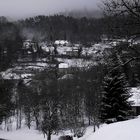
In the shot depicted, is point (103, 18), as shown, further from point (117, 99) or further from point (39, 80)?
point (39, 80)

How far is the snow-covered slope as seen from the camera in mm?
11888

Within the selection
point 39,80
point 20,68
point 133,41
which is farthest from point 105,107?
point 20,68

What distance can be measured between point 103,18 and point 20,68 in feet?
416

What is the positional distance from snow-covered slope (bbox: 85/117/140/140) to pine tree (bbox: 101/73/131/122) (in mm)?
16877

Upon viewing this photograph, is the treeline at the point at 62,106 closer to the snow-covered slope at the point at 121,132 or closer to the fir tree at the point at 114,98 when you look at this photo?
the fir tree at the point at 114,98

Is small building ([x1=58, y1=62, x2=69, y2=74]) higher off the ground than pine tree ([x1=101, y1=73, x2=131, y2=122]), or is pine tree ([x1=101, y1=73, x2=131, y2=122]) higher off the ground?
small building ([x1=58, y1=62, x2=69, y2=74])

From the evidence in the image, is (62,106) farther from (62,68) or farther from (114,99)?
(62,68)

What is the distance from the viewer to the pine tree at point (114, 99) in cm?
3105

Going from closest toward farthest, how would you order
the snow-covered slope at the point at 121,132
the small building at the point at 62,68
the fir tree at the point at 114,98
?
the snow-covered slope at the point at 121,132 < the fir tree at the point at 114,98 < the small building at the point at 62,68

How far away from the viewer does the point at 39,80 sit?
99688 millimetres

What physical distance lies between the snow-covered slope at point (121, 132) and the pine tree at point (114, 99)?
16.9m

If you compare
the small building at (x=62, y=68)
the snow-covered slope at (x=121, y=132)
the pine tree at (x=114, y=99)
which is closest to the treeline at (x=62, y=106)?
the pine tree at (x=114, y=99)

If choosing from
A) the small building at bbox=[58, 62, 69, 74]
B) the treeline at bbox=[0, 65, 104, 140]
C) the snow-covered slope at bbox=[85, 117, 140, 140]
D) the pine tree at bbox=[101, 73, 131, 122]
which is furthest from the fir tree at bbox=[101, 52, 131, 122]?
the small building at bbox=[58, 62, 69, 74]

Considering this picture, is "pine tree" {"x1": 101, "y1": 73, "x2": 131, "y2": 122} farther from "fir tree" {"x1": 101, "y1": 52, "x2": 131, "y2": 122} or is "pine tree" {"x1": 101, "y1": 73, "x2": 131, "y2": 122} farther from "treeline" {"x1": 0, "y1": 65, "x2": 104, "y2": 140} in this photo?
"treeline" {"x1": 0, "y1": 65, "x2": 104, "y2": 140}
